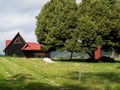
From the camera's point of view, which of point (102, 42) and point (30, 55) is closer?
point (102, 42)

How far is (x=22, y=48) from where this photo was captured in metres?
91.4

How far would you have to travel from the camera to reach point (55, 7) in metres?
66.4

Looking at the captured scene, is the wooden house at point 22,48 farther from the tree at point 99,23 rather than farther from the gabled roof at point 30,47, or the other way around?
the tree at point 99,23

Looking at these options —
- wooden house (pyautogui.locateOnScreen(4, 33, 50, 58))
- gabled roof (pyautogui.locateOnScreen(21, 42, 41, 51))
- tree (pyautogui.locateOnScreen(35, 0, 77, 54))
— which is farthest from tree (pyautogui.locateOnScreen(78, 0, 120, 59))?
wooden house (pyautogui.locateOnScreen(4, 33, 50, 58))

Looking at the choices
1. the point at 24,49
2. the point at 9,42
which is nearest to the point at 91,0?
the point at 24,49

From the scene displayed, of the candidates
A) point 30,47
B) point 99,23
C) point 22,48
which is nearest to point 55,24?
point 99,23

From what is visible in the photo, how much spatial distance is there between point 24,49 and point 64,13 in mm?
28896

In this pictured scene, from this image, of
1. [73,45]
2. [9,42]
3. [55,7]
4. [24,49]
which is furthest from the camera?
[9,42]

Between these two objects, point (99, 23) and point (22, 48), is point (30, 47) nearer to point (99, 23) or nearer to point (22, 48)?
point (22, 48)

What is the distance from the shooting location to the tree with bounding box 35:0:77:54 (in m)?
62.7

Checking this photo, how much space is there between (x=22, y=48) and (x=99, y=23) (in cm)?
3418

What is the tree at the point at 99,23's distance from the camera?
60750 millimetres

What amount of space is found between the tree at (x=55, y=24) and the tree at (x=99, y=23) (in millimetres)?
1897

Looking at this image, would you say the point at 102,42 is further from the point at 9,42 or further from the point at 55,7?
the point at 9,42
